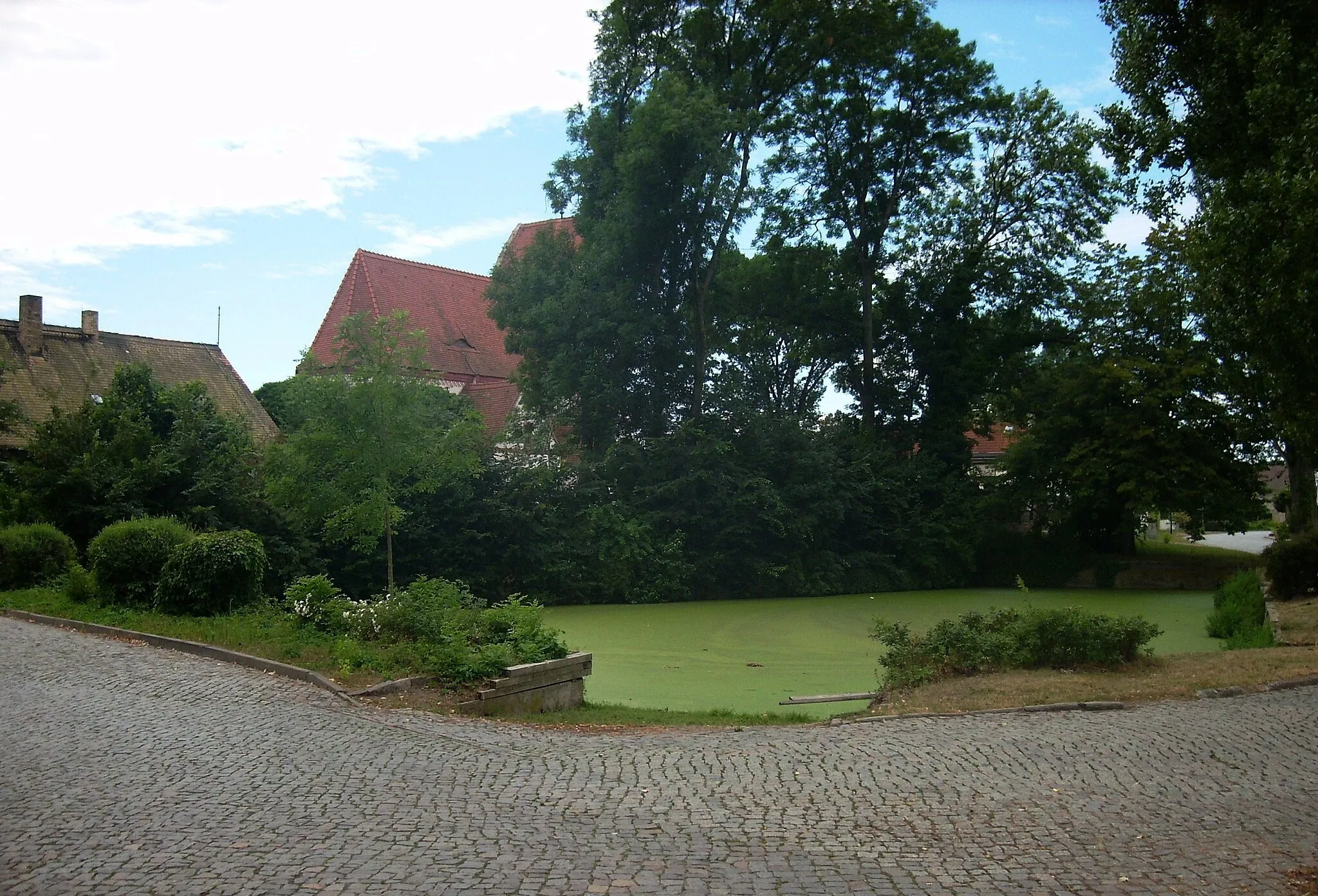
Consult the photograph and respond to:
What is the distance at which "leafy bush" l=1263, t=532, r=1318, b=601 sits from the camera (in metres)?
15.8

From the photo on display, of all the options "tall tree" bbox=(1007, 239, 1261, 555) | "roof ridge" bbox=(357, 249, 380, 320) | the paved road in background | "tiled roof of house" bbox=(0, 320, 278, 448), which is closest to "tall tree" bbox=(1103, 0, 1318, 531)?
"tall tree" bbox=(1007, 239, 1261, 555)

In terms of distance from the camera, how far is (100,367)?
97.7 ft

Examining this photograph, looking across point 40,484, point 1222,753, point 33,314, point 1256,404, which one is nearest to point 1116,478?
point 1256,404

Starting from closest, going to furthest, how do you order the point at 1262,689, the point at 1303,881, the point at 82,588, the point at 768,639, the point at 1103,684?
the point at 1303,881
the point at 1262,689
the point at 1103,684
the point at 82,588
the point at 768,639

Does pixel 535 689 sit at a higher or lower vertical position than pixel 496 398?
lower

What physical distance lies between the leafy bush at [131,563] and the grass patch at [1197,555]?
73.8ft

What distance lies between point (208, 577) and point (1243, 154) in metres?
12.4

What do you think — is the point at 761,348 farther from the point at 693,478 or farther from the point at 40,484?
the point at 40,484

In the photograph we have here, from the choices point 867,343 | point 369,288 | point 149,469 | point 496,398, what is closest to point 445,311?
point 369,288

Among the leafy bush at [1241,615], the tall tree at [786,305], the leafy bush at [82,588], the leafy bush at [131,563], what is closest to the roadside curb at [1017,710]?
the leafy bush at [1241,615]

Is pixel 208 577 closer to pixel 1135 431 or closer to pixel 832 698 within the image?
pixel 832 698

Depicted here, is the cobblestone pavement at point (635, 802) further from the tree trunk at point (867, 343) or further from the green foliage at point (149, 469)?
the tree trunk at point (867, 343)

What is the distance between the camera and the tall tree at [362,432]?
16.6m

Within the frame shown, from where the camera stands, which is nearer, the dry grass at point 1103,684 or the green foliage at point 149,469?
the dry grass at point 1103,684
